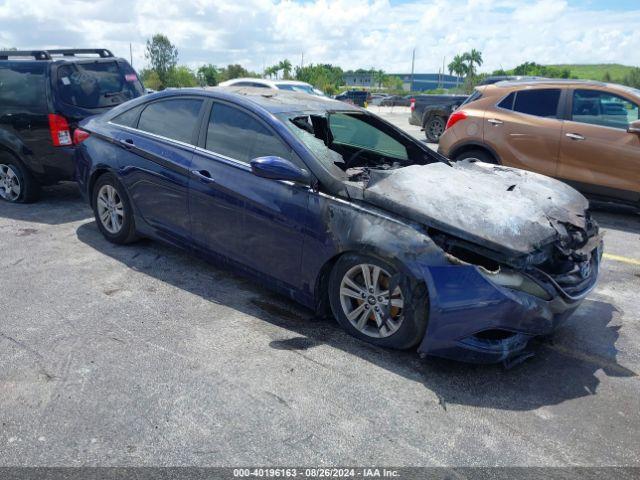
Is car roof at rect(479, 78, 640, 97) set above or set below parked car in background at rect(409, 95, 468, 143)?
above

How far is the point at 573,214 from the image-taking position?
12.5 ft

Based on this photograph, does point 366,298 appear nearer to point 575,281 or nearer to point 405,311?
point 405,311

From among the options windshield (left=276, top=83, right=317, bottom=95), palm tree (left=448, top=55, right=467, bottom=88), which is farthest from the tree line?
windshield (left=276, top=83, right=317, bottom=95)

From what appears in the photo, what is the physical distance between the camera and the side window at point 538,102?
7.25m

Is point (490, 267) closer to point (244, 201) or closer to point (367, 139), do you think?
point (244, 201)

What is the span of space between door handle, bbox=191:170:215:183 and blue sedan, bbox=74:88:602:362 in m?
0.01

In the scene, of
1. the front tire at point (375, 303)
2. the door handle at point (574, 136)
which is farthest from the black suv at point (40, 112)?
the door handle at point (574, 136)

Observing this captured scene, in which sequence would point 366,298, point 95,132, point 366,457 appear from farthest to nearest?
point 95,132, point 366,298, point 366,457

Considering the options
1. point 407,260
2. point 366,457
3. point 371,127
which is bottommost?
point 366,457

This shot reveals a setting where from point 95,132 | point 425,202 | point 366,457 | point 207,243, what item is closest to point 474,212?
point 425,202

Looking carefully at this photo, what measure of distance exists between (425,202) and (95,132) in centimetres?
356

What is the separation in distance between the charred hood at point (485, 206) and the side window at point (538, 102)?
351cm

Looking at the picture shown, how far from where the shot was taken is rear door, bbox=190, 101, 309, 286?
3.80m

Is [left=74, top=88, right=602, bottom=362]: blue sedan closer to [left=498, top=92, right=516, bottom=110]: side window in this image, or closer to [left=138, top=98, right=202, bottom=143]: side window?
[left=138, top=98, right=202, bottom=143]: side window
